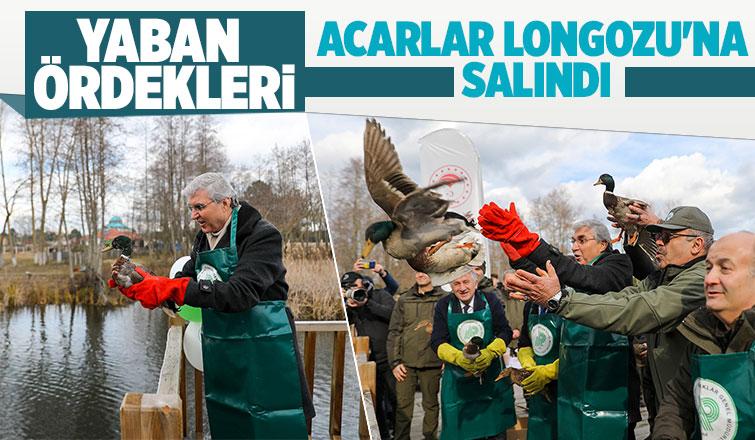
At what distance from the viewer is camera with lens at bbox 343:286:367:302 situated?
5.29 metres

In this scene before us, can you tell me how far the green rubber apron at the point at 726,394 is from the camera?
192 cm

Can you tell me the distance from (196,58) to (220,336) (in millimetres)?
3781

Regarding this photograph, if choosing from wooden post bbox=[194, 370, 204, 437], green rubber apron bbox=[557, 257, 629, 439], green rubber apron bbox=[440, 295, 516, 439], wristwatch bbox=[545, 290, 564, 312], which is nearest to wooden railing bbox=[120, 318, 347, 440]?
green rubber apron bbox=[440, 295, 516, 439]

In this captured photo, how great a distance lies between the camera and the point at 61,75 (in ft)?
21.1

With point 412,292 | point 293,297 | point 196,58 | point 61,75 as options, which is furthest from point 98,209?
point 412,292

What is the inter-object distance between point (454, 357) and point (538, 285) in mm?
1941

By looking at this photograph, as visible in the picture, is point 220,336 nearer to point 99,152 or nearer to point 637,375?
point 637,375

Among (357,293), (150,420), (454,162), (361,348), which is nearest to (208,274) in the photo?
(150,420)

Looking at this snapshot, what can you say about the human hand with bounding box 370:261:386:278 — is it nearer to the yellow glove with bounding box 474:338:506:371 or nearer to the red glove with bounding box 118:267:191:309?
the yellow glove with bounding box 474:338:506:371

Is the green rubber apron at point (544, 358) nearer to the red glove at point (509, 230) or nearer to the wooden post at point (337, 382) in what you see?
the wooden post at point (337, 382)

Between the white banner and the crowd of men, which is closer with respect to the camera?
the crowd of men

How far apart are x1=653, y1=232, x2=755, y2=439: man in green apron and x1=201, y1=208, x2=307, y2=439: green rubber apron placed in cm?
148

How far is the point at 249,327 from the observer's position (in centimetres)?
292

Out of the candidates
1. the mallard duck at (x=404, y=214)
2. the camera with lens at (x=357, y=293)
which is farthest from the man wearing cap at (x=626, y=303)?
the camera with lens at (x=357, y=293)
